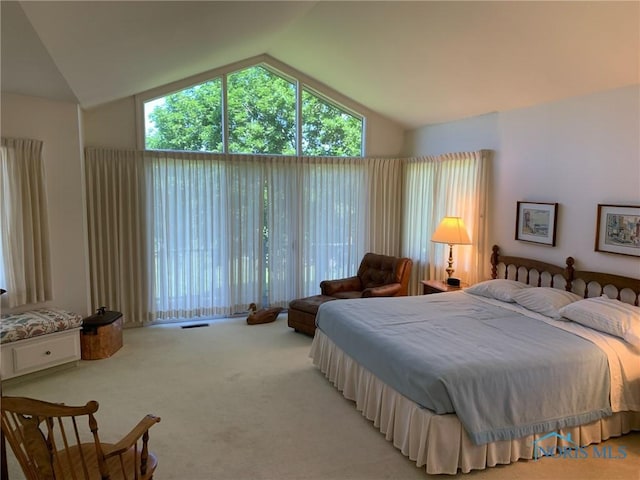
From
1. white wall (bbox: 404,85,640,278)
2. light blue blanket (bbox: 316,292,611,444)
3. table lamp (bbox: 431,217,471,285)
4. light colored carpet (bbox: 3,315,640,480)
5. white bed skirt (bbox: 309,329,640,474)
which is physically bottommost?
light colored carpet (bbox: 3,315,640,480)

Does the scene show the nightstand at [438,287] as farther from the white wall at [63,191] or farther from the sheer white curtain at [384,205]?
the white wall at [63,191]

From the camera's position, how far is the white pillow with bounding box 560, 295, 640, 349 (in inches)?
116

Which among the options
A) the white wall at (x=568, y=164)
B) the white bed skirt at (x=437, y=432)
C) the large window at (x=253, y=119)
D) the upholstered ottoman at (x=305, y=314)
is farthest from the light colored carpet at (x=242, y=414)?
the large window at (x=253, y=119)

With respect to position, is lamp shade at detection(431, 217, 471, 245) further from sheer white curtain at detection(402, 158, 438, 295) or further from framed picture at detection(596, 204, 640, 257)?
framed picture at detection(596, 204, 640, 257)

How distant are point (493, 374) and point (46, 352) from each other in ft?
11.8

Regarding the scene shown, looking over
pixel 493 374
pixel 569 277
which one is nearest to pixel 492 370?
pixel 493 374

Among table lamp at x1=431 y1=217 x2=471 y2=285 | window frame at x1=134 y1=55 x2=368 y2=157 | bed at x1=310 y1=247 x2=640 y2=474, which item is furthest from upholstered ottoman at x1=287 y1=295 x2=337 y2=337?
window frame at x1=134 y1=55 x2=368 y2=157

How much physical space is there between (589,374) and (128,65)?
4.14 m

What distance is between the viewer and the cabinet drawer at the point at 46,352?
12.0ft

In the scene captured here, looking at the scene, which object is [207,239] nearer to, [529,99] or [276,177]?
[276,177]

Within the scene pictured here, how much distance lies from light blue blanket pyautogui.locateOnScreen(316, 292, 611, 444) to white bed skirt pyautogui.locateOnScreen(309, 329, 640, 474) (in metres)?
0.08

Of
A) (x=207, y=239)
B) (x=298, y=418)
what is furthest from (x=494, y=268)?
(x=207, y=239)

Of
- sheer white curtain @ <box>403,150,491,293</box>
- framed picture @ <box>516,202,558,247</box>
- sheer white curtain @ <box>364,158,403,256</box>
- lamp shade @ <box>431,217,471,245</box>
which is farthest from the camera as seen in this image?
sheer white curtain @ <box>364,158,403,256</box>

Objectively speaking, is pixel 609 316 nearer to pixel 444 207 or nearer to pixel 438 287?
pixel 438 287
